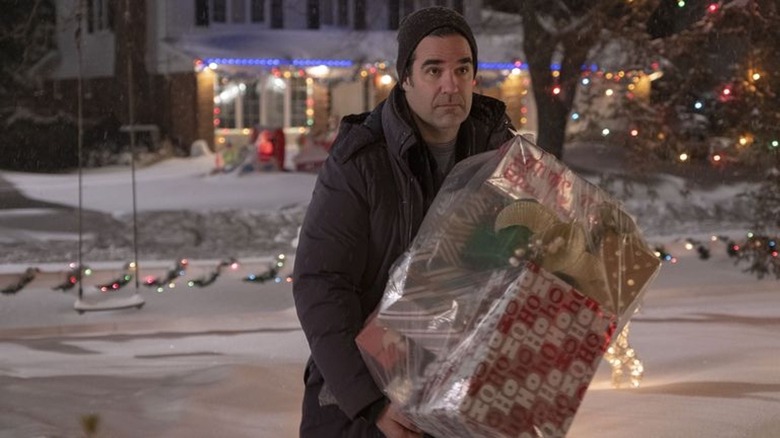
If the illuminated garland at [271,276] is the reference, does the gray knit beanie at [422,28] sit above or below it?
above

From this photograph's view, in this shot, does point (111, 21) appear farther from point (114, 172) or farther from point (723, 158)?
point (723, 158)

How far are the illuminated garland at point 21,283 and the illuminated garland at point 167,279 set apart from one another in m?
0.96

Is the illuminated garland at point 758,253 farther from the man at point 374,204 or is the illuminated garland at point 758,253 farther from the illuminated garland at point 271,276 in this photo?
the man at point 374,204

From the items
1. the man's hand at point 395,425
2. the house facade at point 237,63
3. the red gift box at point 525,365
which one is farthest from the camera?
the house facade at point 237,63

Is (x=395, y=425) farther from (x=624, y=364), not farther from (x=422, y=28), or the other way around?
(x=624, y=364)

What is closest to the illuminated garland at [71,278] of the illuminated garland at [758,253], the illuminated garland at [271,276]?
the illuminated garland at [271,276]

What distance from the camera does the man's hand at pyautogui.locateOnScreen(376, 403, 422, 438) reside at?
2.19 metres

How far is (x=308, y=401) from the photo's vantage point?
253 cm

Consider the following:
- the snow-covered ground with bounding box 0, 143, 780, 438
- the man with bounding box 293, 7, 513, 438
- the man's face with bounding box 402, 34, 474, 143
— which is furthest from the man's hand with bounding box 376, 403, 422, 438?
the snow-covered ground with bounding box 0, 143, 780, 438

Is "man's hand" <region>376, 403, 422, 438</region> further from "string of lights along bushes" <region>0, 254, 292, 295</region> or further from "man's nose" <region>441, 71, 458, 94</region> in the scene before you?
"string of lights along bushes" <region>0, 254, 292, 295</region>

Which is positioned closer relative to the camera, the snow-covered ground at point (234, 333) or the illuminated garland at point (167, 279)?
the snow-covered ground at point (234, 333)

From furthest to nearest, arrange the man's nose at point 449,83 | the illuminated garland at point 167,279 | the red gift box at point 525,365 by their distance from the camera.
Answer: the illuminated garland at point 167,279 → the man's nose at point 449,83 → the red gift box at point 525,365

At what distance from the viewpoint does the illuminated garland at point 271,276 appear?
31.5 ft

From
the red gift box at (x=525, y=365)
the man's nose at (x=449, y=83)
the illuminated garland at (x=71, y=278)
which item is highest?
the man's nose at (x=449, y=83)
